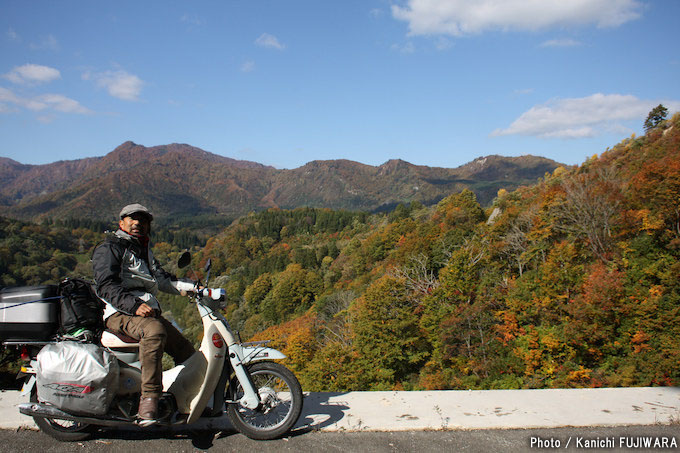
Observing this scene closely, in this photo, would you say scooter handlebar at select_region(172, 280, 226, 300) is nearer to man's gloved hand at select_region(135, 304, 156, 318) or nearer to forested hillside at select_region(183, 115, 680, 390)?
man's gloved hand at select_region(135, 304, 156, 318)

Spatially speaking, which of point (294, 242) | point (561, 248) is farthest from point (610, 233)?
point (294, 242)

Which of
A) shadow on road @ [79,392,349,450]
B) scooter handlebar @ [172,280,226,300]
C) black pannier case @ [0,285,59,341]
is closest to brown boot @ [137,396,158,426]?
shadow on road @ [79,392,349,450]

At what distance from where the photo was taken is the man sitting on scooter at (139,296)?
3.76 metres

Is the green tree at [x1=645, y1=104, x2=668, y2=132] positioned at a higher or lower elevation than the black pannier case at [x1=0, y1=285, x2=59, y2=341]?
higher

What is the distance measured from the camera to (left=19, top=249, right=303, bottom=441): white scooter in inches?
155

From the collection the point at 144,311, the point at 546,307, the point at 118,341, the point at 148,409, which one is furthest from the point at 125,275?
the point at 546,307

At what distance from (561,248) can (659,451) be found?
3439 centimetres

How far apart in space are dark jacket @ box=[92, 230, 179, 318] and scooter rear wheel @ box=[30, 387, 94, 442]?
108cm

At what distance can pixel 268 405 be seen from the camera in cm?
405

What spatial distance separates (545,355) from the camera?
27.5m

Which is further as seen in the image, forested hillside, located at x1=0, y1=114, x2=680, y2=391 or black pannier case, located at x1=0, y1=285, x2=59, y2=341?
forested hillside, located at x1=0, y1=114, x2=680, y2=391

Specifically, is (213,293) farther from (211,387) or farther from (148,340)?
(211,387)

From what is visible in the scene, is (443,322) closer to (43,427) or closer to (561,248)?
(561,248)

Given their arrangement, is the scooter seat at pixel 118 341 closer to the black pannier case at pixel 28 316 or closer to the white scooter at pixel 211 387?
the white scooter at pixel 211 387
